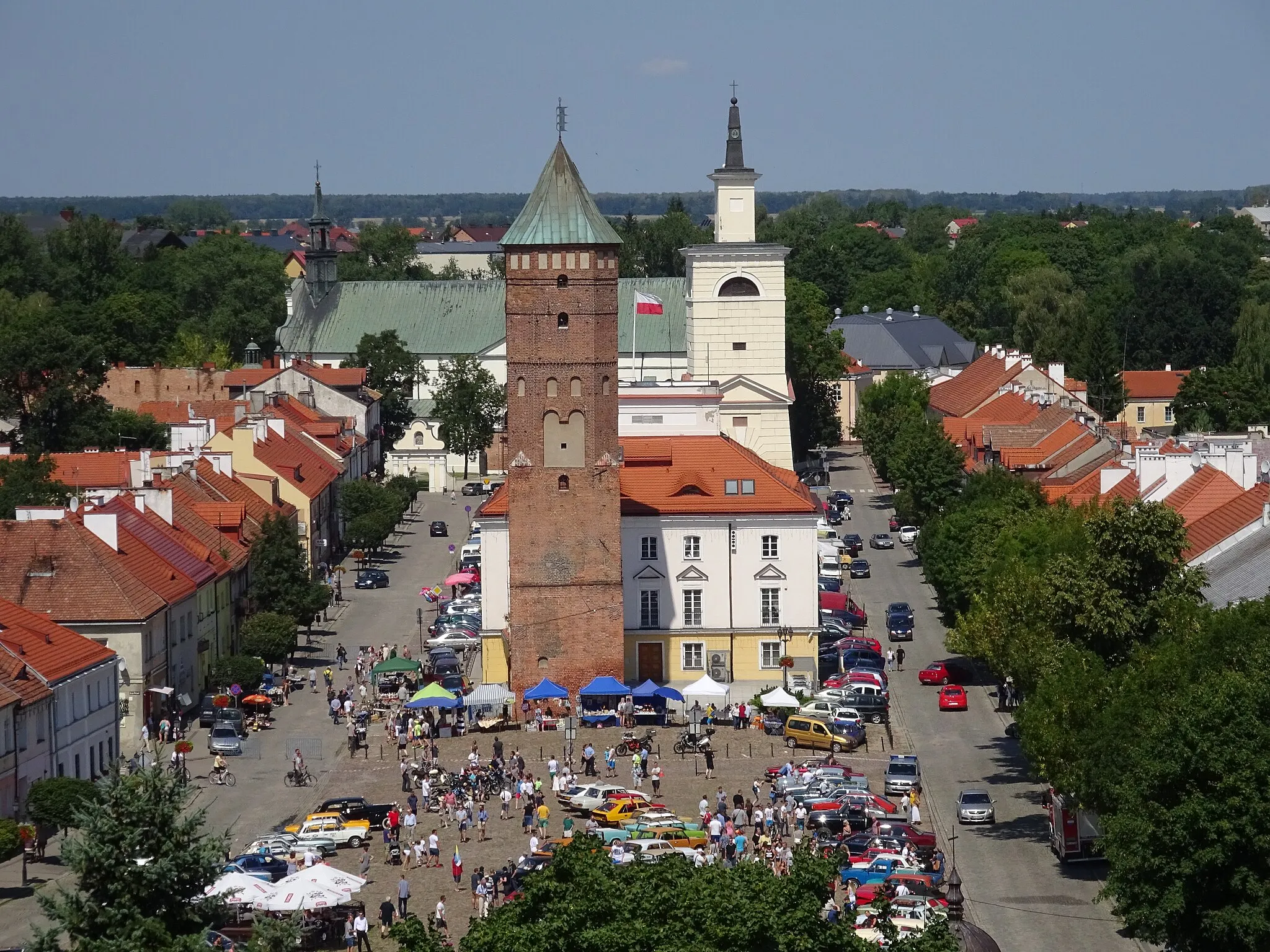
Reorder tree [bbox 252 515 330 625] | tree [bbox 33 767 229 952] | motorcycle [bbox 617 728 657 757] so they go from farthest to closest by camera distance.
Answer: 1. tree [bbox 252 515 330 625]
2. motorcycle [bbox 617 728 657 757]
3. tree [bbox 33 767 229 952]

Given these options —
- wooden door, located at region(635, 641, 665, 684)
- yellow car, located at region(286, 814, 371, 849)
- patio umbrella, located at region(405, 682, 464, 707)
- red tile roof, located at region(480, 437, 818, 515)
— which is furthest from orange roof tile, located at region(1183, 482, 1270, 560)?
yellow car, located at region(286, 814, 371, 849)

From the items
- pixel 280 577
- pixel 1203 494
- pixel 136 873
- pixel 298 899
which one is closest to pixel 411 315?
pixel 280 577

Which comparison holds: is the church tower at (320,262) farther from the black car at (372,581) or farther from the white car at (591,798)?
the white car at (591,798)

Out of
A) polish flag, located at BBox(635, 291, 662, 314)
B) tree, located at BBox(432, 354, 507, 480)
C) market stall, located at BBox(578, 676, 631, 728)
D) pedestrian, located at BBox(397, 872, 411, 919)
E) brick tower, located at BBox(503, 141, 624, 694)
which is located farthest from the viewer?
tree, located at BBox(432, 354, 507, 480)

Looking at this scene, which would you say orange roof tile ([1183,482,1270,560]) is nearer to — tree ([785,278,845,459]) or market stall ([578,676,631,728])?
market stall ([578,676,631,728])

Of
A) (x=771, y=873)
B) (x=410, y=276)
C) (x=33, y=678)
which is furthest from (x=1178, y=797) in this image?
(x=410, y=276)

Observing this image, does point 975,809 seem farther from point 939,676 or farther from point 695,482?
point 695,482
